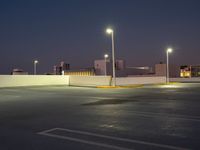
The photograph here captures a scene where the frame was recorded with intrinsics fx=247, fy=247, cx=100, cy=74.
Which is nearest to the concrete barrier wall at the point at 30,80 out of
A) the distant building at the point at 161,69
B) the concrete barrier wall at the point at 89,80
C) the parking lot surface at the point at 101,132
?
the concrete barrier wall at the point at 89,80

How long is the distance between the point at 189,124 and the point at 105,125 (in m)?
2.54

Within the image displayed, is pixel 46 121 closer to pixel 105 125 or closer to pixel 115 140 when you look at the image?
pixel 105 125

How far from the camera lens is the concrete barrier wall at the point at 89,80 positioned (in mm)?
34844

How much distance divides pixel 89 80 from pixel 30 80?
327 inches

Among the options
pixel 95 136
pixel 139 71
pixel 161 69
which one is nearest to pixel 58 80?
pixel 95 136

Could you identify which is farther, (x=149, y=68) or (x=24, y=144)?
(x=149, y=68)

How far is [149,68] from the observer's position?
95.9m

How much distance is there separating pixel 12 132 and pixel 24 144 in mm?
1404

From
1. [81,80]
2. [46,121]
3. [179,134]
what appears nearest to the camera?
[179,134]

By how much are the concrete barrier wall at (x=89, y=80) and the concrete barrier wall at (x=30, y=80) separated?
1186mm

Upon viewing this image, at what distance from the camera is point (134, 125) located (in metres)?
7.45

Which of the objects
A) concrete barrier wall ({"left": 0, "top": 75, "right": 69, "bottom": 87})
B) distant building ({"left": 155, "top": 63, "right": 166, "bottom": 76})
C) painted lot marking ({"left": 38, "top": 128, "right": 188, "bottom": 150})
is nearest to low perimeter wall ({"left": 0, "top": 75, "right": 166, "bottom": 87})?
concrete barrier wall ({"left": 0, "top": 75, "right": 69, "bottom": 87})

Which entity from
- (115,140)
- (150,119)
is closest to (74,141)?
(115,140)

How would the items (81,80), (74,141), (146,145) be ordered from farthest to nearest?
A: (81,80) → (74,141) → (146,145)
